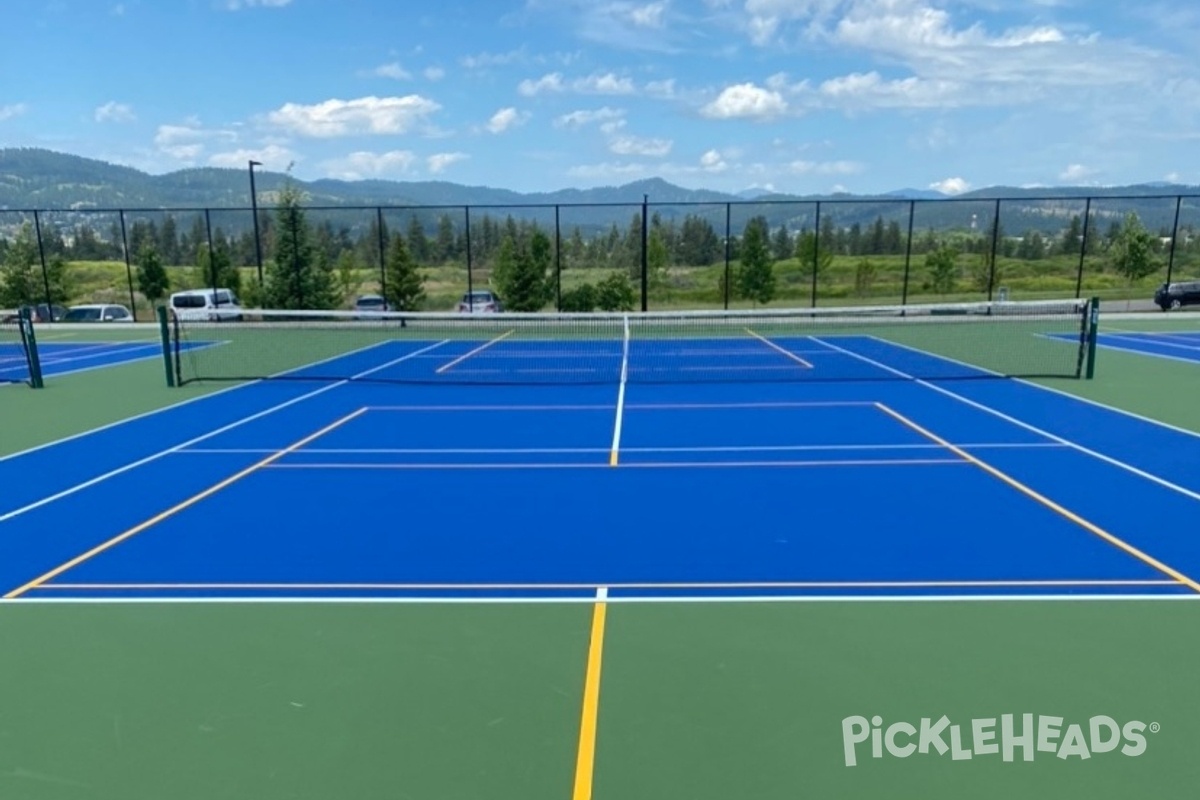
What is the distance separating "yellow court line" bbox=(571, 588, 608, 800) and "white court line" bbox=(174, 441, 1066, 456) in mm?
4714

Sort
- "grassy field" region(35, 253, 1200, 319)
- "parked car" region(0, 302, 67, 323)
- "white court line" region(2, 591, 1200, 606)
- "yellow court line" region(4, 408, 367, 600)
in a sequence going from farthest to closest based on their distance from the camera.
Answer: "grassy field" region(35, 253, 1200, 319)
"parked car" region(0, 302, 67, 323)
"yellow court line" region(4, 408, 367, 600)
"white court line" region(2, 591, 1200, 606)

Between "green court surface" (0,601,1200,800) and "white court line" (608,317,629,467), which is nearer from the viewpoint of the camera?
"green court surface" (0,601,1200,800)

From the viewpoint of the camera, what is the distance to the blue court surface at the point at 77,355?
64.5ft

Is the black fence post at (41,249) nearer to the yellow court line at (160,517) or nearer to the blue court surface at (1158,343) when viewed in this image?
the yellow court line at (160,517)

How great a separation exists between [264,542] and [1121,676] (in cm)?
641

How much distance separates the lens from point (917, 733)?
430 cm

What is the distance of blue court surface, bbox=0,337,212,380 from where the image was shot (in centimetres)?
1966

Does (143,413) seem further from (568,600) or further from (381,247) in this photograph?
(381,247)

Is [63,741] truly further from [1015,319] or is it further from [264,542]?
[1015,319]

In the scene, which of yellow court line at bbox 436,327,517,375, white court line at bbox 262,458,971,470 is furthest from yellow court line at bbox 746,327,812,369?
white court line at bbox 262,458,971,470

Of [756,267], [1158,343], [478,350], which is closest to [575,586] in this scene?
[478,350]

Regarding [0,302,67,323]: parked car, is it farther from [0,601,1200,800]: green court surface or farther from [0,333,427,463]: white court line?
[0,601,1200,800]: green court surface

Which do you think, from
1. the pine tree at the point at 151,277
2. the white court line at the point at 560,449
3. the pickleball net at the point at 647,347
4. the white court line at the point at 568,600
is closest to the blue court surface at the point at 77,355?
the pickleball net at the point at 647,347

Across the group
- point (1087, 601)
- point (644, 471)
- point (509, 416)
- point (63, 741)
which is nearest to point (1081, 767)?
point (1087, 601)
